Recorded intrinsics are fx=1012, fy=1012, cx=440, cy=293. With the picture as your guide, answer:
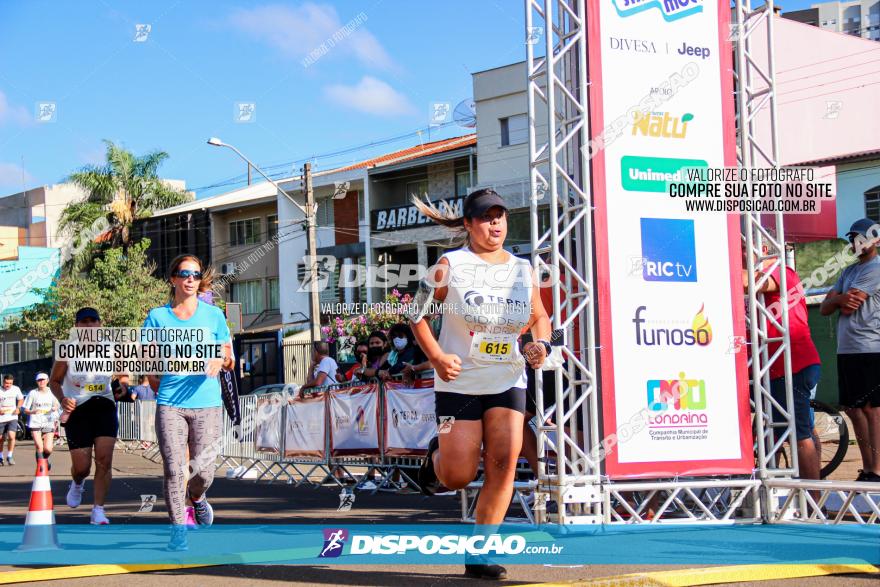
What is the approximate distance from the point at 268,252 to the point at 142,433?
2286cm

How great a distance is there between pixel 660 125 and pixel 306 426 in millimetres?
7802

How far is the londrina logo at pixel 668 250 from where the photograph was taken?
25.3 ft

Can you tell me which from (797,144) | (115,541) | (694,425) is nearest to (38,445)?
(115,541)

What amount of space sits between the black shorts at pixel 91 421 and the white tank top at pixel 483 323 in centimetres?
453

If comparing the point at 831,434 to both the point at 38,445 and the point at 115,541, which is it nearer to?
the point at 115,541

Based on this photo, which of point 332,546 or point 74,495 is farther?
point 74,495

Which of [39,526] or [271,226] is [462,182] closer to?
[271,226]

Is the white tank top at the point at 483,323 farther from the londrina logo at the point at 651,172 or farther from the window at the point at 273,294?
the window at the point at 273,294

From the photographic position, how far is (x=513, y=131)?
38.0 m

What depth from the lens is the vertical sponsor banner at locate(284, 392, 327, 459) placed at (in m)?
13.6

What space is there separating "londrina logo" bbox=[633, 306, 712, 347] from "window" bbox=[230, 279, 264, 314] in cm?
4119

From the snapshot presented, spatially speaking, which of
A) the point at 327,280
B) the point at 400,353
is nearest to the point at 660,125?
the point at 400,353

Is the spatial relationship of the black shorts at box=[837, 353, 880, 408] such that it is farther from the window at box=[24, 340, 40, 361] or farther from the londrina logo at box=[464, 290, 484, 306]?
the window at box=[24, 340, 40, 361]

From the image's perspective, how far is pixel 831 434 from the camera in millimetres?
9656
